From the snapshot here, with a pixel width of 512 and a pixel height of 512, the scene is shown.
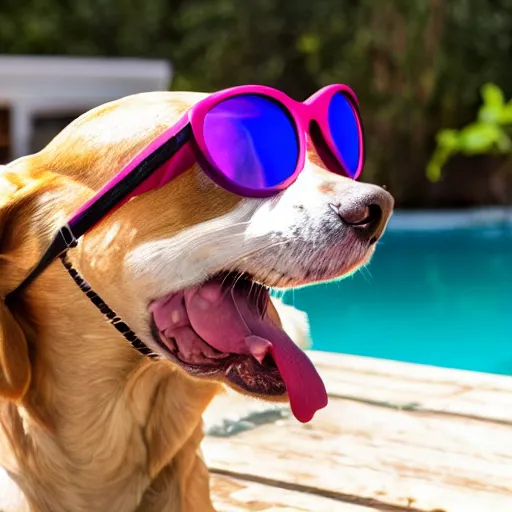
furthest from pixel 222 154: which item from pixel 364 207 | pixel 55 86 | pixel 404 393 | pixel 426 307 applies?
pixel 55 86

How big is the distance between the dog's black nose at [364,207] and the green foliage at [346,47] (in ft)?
36.3

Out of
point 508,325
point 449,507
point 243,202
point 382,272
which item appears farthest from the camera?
point 382,272

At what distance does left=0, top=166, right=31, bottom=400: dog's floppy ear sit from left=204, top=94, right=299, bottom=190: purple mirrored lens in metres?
0.41

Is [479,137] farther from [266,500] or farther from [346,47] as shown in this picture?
[266,500]

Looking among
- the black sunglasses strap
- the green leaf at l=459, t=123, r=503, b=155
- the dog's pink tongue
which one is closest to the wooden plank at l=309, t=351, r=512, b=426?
the dog's pink tongue

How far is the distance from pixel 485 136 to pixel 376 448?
404 inches

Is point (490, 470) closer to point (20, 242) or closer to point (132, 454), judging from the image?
point (132, 454)

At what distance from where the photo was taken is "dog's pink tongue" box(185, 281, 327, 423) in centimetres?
171

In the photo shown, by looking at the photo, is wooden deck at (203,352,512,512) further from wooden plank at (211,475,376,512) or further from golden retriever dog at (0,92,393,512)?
golden retriever dog at (0,92,393,512)

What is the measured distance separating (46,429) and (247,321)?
0.46m

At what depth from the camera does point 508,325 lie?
7492 millimetres

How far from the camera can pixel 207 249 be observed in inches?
66.3

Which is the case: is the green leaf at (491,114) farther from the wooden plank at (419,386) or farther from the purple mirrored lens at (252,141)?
the purple mirrored lens at (252,141)

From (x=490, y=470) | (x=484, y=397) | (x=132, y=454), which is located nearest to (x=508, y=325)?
(x=484, y=397)
